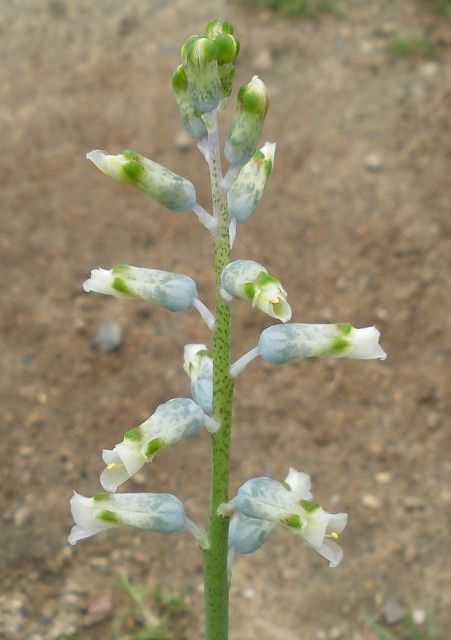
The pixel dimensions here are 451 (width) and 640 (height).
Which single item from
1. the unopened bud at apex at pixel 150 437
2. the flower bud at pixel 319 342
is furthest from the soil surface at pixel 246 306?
the flower bud at pixel 319 342

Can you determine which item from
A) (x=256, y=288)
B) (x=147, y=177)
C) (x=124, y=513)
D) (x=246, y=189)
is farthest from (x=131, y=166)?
(x=124, y=513)

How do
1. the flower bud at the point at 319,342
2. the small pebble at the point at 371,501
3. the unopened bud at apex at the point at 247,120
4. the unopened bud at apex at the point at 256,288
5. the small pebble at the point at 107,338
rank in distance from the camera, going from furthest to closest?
the small pebble at the point at 107,338
the small pebble at the point at 371,501
the flower bud at the point at 319,342
the unopened bud at apex at the point at 247,120
the unopened bud at apex at the point at 256,288

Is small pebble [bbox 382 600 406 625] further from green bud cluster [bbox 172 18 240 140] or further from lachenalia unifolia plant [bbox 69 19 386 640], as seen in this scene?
green bud cluster [bbox 172 18 240 140]

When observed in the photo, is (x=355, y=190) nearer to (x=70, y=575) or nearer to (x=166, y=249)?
(x=166, y=249)

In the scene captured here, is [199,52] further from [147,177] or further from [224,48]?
[147,177]

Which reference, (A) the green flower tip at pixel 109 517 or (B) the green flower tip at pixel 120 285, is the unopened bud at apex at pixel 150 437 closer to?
(A) the green flower tip at pixel 109 517

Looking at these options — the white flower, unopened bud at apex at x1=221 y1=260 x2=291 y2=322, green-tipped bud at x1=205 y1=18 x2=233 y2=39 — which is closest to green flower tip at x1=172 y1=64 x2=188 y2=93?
green-tipped bud at x1=205 y1=18 x2=233 y2=39
